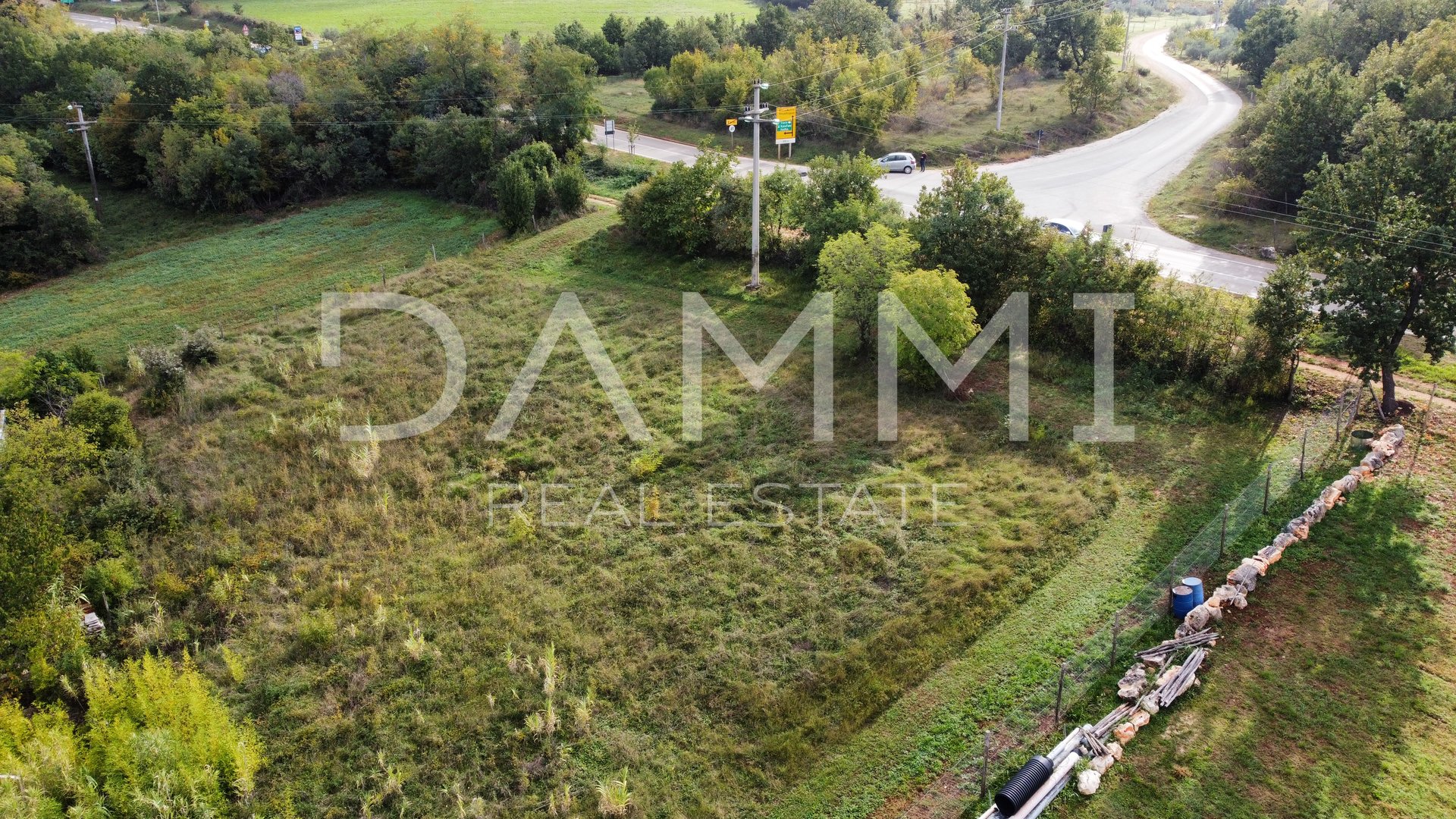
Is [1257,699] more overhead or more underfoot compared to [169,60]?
more underfoot

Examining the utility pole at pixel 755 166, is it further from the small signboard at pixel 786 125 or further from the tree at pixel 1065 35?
the tree at pixel 1065 35

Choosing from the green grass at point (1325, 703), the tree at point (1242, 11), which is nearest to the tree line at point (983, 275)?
the green grass at point (1325, 703)

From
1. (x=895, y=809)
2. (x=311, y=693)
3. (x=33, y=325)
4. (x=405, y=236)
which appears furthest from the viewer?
(x=405, y=236)

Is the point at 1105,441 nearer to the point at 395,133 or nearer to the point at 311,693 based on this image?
the point at 311,693

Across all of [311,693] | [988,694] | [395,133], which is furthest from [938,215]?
[395,133]

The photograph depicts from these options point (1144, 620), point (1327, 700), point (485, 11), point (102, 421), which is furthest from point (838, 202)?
point (485, 11)

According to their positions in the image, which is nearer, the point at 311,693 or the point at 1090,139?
the point at 311,693

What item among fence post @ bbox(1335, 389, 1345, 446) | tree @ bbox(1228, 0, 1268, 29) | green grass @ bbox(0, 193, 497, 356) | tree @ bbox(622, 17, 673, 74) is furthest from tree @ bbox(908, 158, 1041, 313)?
tree @ bbox(1228, 0, 1268, 29)

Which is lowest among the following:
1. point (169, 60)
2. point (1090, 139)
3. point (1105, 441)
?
point (1105, 441)
